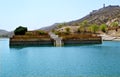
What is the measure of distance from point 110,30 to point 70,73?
348 feet

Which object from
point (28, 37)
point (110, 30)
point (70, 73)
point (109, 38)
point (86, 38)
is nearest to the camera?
point (70, 73)

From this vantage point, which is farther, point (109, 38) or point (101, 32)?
point (101, 32)

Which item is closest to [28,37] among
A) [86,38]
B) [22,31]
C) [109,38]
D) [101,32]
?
[22,31]

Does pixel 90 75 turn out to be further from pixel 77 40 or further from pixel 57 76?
pixel 77 40

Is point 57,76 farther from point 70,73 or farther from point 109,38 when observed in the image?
point 109,38

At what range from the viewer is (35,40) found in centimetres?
7150

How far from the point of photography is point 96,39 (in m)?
78.0

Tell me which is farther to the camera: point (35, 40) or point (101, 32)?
point (101, 32)

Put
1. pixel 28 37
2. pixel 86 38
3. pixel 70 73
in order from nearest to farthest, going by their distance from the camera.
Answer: pixel 70 73, pixel 28 37, pixel 86 38

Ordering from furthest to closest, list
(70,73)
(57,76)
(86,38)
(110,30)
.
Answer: (110,30) < (86,38) < (70,73) < (57,76)

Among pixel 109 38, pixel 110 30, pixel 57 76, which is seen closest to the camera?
pixel 57 76

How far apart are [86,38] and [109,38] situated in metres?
34.7

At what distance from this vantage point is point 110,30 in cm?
12619

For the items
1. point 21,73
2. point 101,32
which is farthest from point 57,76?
point 101,32
